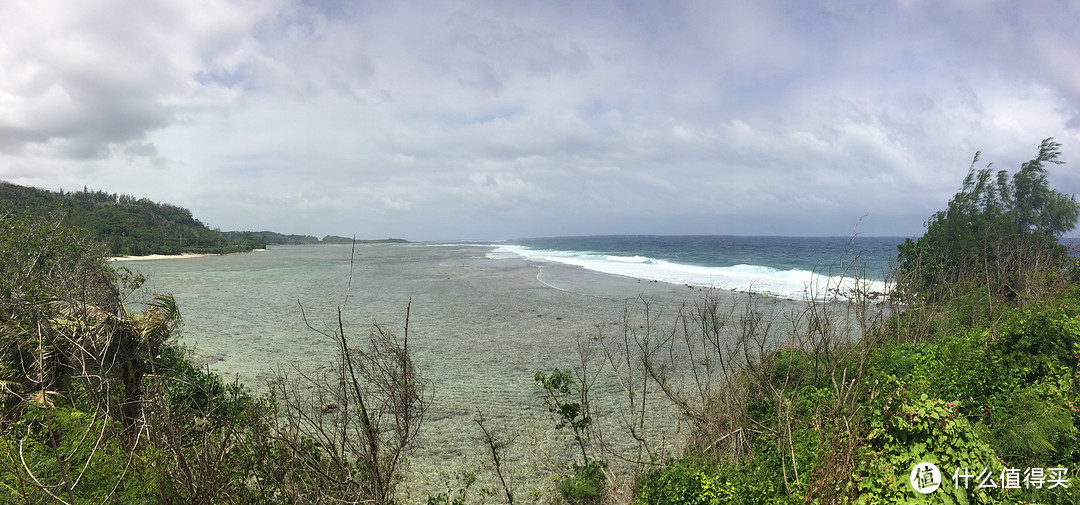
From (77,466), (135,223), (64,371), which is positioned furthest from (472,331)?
(135,223)

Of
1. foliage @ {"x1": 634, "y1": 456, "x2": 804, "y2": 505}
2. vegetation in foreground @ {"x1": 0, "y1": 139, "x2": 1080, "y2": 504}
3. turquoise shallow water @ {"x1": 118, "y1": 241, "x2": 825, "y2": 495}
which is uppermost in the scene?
vegetation in foreground @ {"x1": 0, "y1": 139, "x2": 1080, "y2": 504}

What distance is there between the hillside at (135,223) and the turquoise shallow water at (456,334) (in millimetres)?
48514

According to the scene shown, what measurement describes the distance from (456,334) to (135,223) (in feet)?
303

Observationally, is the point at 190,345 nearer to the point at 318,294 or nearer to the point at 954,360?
the point at 318,294

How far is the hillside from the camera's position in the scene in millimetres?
69688

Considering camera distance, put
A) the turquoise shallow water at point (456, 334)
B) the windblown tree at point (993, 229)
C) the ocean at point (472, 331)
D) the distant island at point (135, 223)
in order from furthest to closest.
Answer: the distant island at point (135, 223), the windblown tree at point (993, 229), the turquoise shallow water at point (456, 334), the ocean at point (472, 331)

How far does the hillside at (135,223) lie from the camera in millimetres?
69688

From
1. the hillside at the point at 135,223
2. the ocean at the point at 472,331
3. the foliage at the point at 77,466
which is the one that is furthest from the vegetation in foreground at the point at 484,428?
the hillside at the point at 135,223

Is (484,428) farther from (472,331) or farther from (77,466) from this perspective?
(472,331)

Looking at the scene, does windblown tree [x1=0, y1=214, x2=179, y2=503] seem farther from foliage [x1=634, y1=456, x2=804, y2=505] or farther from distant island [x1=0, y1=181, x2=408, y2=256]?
distant island [x1=0, y1=181, x2=408, y2=256]

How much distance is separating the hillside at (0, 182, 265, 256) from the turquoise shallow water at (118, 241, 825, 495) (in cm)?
4851

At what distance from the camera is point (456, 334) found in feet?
57.0

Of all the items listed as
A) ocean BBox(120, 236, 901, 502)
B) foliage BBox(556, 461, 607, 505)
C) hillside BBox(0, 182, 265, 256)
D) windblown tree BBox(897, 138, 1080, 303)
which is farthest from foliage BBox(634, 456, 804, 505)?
hillside BBox(0, 182, 265, 256)

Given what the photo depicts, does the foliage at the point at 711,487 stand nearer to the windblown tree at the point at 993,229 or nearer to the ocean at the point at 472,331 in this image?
the ocean at the point at 472,331
